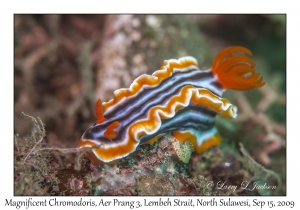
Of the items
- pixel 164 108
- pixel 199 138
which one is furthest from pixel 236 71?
pixel 164 108

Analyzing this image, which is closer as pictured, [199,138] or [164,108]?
[164,108]

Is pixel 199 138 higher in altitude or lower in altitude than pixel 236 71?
lower

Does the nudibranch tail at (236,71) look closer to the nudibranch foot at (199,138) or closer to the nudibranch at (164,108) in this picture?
the nudibranch at (164,108)

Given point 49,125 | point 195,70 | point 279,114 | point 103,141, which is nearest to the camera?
point 103,141

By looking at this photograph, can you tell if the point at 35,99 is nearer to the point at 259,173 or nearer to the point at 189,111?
the point at 189,111

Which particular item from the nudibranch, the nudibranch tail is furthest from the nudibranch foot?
the nudibranch tail

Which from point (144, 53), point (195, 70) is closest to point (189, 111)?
point (195, 70)

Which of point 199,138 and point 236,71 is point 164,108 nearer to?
point 199,138

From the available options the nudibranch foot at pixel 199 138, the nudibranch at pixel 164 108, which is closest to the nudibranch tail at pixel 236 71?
the nudibranch at pixel 164 108
